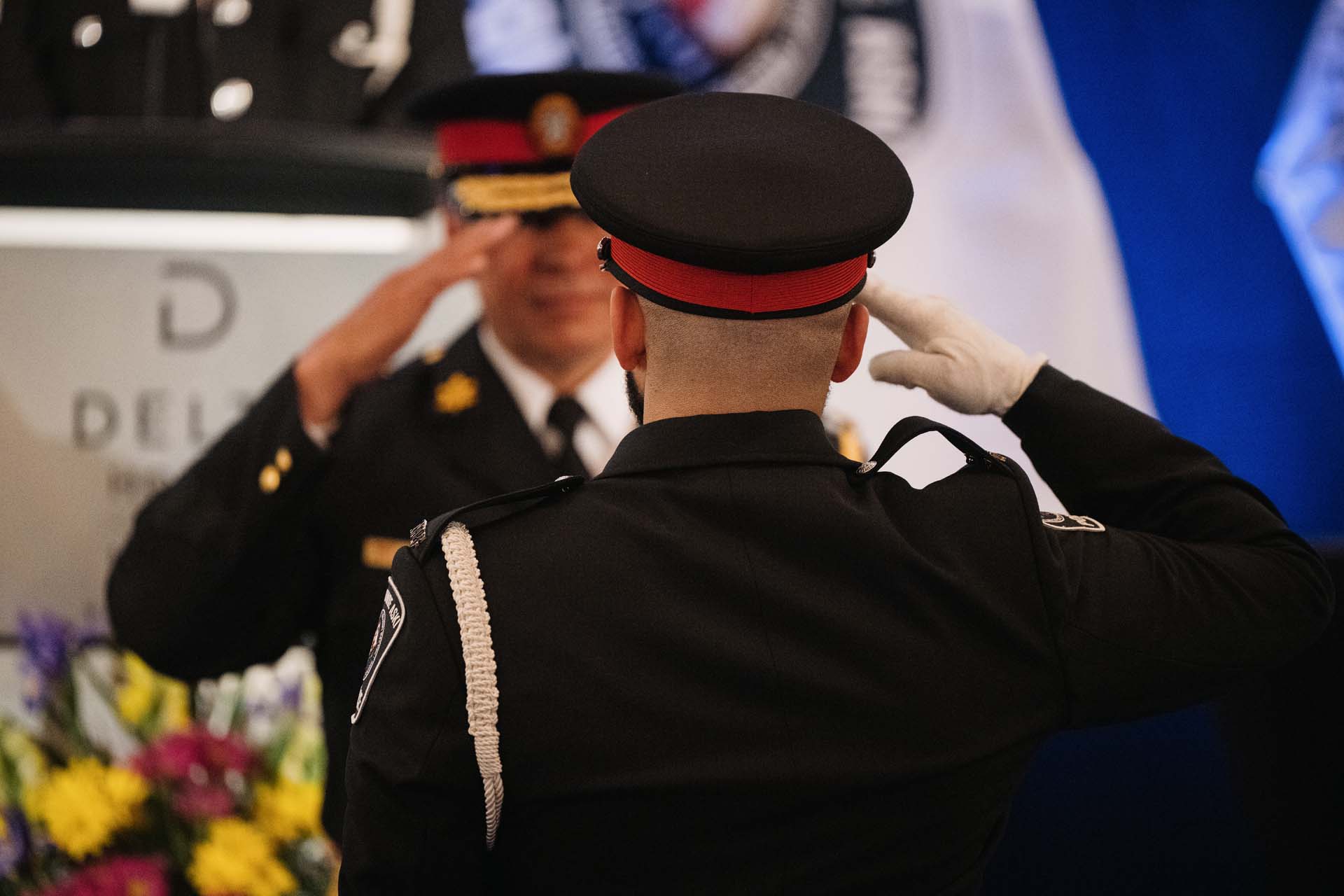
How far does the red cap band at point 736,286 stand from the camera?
68 cm

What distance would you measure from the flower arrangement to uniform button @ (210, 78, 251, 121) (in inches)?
31.2

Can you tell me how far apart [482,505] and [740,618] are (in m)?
0.17

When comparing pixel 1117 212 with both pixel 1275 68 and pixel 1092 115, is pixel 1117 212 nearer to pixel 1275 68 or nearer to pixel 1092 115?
pixel 1092 115

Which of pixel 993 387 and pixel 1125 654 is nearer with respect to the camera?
pixel 1125 654

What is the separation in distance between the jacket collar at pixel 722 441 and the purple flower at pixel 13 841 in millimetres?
1178

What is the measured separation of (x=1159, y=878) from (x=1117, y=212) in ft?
4.01

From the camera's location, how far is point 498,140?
133cm

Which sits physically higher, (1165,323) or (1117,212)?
(1117,212)

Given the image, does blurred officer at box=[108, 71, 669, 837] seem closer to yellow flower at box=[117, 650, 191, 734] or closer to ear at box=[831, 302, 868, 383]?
yellow flower at box=[117, 650, 191, 734]

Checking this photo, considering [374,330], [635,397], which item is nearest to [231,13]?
[374,330]

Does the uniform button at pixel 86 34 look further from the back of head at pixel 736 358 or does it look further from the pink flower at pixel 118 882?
the back of head at pixel 736 358

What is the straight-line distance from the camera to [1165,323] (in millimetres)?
2266

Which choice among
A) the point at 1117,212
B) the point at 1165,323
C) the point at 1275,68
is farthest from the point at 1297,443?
the point at 1275,68

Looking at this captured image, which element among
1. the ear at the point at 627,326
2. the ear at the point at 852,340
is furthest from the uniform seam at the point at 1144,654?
the ear at the point at 627,326
